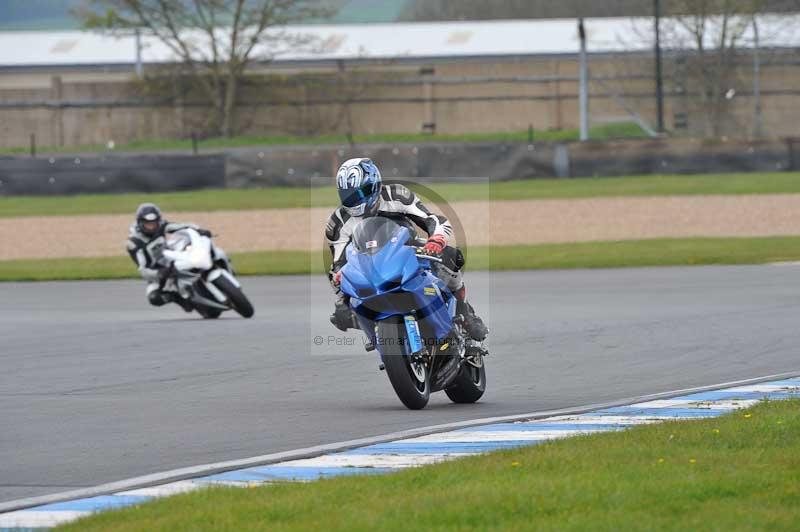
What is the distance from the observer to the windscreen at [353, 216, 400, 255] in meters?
10.1

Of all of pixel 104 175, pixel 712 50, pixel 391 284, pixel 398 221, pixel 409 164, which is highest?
pixel 712 50

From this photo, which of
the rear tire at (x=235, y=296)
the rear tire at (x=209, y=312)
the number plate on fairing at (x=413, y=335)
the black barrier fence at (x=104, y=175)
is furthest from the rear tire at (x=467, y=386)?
the black barrier fence at (x=104, y=175)

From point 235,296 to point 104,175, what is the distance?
22.1 m

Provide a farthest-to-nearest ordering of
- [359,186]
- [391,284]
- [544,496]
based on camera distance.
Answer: [359,186] → [391,284] → [544,496]

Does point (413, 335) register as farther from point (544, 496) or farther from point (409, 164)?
point (409, 164)

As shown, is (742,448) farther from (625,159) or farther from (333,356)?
(625,159)

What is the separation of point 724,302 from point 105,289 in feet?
31.2

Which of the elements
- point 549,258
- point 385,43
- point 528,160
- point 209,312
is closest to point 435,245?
point 209,312

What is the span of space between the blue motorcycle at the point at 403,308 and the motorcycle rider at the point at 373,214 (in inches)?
4.2

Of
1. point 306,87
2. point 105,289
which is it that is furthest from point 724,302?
point 306,87

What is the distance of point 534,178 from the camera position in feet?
135

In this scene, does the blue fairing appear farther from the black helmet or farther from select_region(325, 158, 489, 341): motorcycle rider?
the black helmet

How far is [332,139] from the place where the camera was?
200ft

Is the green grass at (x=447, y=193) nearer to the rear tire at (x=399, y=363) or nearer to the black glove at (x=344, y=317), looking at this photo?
the black glove at (x=344, y=317)
